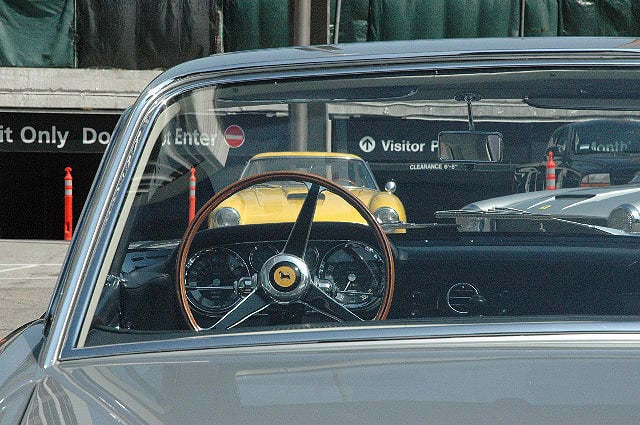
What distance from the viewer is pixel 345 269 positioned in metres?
2.17

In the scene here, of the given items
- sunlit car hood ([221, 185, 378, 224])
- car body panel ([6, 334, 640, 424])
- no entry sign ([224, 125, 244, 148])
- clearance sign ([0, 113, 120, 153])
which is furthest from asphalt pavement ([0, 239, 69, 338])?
car body panel ([6, 334, 640, 424])

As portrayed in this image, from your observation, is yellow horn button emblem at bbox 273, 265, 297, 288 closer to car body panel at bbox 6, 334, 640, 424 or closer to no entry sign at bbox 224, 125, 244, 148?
no entry sign at bbox 224, 125, 244, 148

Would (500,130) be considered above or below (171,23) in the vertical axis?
below

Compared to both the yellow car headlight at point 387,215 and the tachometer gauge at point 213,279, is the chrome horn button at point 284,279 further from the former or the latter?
the yellow car headlight at point 387,215

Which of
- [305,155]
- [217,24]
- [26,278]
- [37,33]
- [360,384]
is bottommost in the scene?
[26,278]

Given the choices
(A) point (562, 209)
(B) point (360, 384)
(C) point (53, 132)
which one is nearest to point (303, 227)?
(A) point (562, 209)

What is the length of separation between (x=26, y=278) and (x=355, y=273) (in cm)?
943

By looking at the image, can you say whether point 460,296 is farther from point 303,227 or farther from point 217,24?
point 217,24

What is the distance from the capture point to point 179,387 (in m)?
1.36

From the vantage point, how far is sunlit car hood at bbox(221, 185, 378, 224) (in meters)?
2.15

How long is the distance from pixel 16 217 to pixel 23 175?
32.9 inches

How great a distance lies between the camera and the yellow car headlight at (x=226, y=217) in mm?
2240

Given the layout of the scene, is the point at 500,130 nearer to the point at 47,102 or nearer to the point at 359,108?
the point at 359,108

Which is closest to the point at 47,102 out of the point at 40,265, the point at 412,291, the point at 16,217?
the point at 16,217
